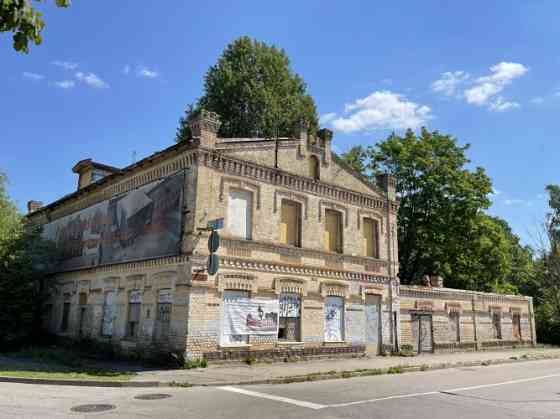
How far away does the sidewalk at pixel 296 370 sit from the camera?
12.4m

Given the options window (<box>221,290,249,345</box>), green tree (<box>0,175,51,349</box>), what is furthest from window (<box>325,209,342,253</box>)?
green tree (<box>0,175,51,349</box>)

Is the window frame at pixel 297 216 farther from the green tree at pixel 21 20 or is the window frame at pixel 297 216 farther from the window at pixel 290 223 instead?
the green tree at pixel 21 20

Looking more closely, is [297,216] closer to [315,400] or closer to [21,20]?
[315,400]

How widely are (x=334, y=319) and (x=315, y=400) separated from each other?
958 centimetres

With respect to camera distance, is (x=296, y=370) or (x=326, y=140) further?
(x=326, y=140)

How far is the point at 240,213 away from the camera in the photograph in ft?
56.0

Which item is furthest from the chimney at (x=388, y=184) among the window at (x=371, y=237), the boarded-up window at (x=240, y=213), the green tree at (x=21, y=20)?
the green tree at (x=21, y=20)

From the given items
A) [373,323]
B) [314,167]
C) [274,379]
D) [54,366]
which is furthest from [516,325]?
[54,366]

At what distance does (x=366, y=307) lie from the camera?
20703 mm

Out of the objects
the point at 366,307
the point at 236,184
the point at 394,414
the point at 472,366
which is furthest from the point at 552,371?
the point at 236,184

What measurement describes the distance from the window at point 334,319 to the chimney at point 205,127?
26.2 feet

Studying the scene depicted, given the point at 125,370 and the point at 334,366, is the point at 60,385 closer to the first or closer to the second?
the point at 125,370

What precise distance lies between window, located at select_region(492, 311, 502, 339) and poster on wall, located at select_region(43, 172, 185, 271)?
67.4ft

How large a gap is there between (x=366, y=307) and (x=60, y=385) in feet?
42.6
